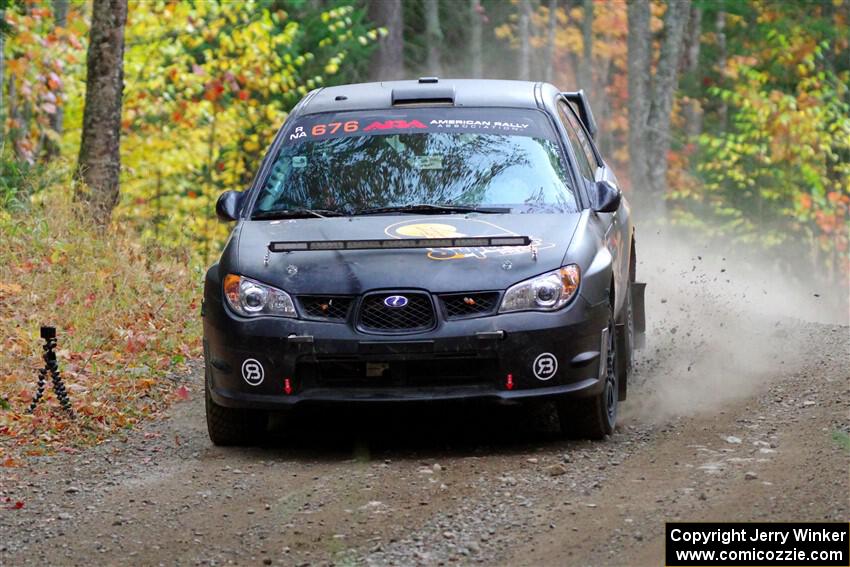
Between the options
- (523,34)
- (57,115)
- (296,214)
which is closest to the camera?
(296,214)

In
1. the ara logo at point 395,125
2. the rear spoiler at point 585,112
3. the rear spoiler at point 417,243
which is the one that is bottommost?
the rear spoiler at point 585,112

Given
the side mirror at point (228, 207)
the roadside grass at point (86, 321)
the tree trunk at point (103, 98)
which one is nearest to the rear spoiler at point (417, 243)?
the side mirror at point (228, 207)

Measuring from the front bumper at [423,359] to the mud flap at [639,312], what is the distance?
3.24 metres

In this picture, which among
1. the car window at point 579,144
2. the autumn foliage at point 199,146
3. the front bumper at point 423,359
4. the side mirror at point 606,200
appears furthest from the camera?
the autumn foliage at point 199,146

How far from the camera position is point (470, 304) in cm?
732

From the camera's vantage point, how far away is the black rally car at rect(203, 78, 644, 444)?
7.32 metres

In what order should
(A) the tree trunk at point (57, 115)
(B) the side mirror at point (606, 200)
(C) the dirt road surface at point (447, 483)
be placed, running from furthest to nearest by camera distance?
(A) the tree trunk at point (57, 115), (B) the side mirror at point (606, 200), (C) the dirt road surface at point (447, 483)

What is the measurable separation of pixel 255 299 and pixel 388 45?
74.6ft

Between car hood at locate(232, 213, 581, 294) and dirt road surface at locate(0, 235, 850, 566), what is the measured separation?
925mm

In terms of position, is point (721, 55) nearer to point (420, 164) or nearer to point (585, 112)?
point (585, 112)

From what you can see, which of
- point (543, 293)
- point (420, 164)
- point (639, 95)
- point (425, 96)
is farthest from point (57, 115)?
point (543, 293)

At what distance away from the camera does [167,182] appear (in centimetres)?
2541

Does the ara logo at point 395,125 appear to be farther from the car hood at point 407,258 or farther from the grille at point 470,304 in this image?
the grille at point 470,304

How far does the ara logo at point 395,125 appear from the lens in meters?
8.76
